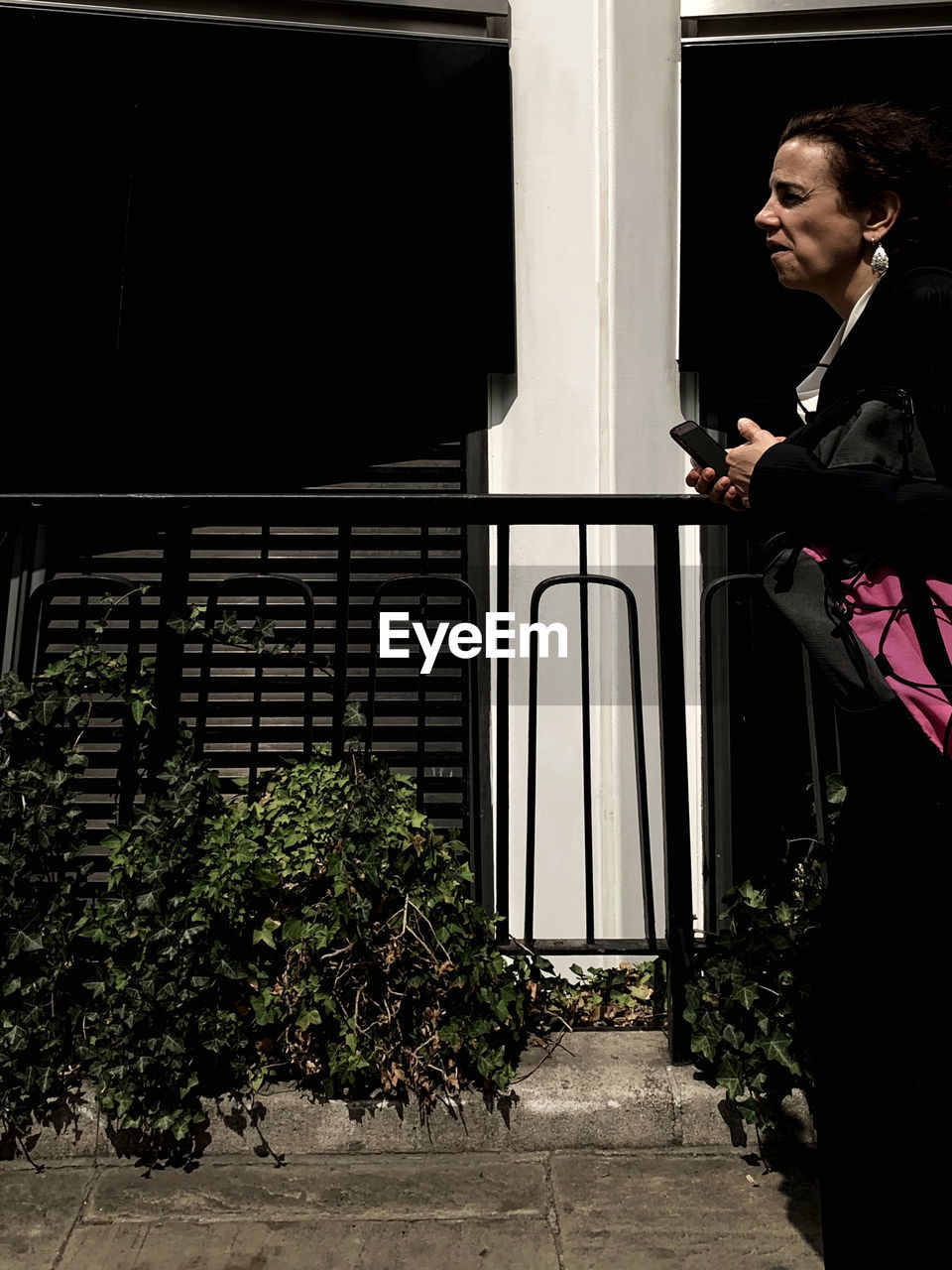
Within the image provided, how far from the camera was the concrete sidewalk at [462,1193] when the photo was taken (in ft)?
8.48

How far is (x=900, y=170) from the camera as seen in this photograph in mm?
1914

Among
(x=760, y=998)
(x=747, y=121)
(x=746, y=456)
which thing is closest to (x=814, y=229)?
(x=746, y=456)

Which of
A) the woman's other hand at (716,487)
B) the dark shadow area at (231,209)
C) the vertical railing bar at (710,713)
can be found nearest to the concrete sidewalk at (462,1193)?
the vertical railing bar at (710,713)

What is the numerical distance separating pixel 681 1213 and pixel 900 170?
2.25 meters

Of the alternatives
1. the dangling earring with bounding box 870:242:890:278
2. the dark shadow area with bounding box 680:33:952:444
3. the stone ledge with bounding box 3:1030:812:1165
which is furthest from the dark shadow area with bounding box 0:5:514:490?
the dangling earring with bounding box 870:242:890:278

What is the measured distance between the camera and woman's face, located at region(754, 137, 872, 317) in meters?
1.92

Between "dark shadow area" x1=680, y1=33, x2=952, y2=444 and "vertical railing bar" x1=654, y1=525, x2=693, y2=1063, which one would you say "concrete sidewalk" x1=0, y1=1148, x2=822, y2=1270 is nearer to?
"vertical railing bar" x1=654, y1=525, x2=693, y2=1063

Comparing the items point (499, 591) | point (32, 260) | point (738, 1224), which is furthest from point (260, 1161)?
point (32, 260)

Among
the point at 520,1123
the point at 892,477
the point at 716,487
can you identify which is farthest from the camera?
the point at 520,1123

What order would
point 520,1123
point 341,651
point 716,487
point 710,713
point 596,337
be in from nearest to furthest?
point 716,487 < point 520,1123 < point 341,651 < point 710,713 < point 596,337

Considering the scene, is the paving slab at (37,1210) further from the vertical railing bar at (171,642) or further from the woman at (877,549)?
the woman at (877,549)

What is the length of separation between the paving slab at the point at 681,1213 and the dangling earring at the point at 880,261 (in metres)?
2.04

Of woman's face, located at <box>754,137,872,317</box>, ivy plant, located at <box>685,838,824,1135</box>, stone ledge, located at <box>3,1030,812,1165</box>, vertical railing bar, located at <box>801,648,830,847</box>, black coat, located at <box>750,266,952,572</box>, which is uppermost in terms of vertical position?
woman's face, located at <box>754,137,872,317</box>

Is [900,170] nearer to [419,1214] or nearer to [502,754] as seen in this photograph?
[502,754]
